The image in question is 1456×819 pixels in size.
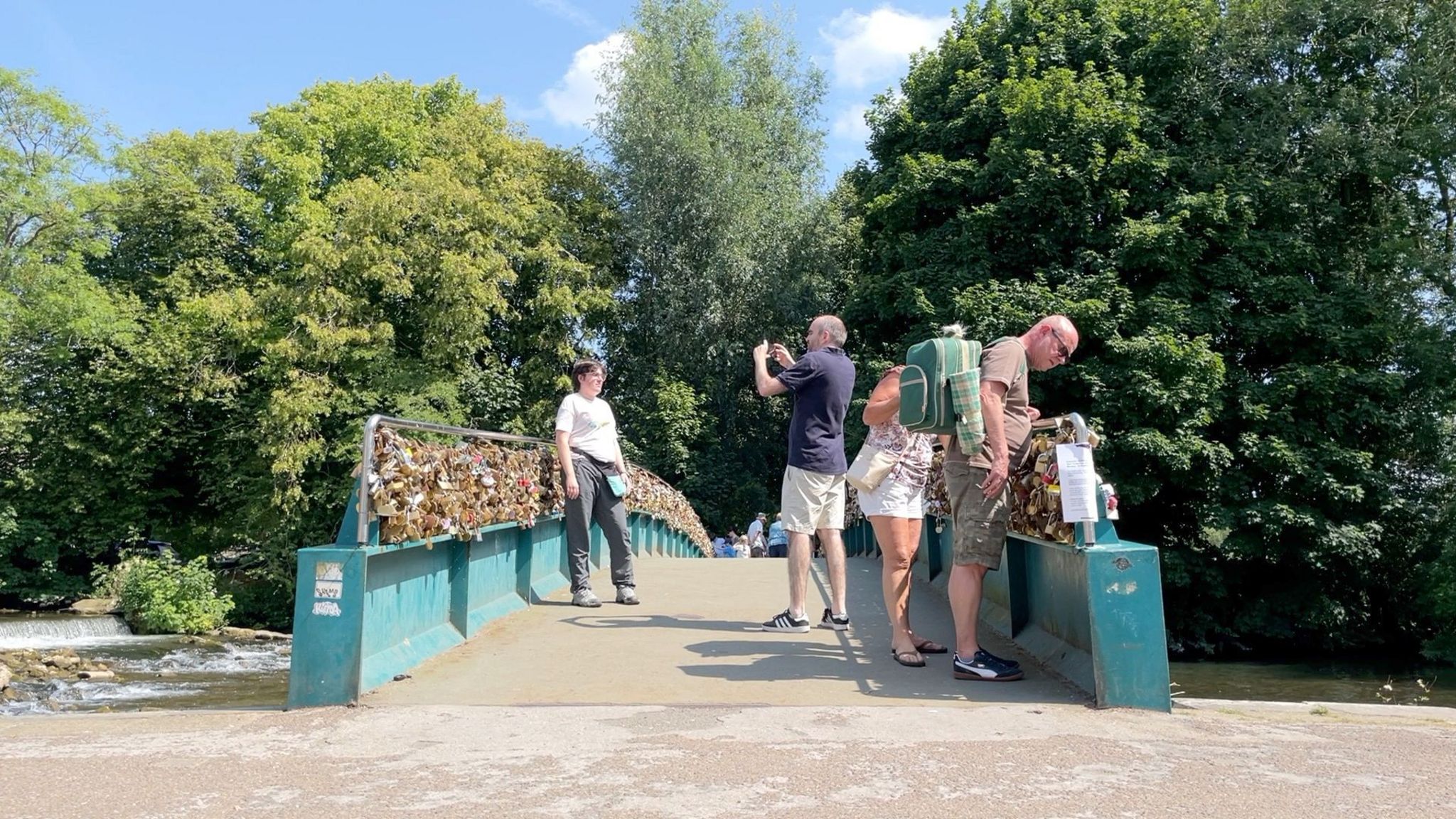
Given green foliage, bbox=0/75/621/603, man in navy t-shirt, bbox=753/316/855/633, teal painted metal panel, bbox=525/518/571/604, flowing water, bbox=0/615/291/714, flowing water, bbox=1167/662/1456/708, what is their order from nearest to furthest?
man in navy t-shirt, bbox=753/316/855/633, teal painted metal panel, bbox=525/518/571/604, flowing water, bbox=0/615/291/714, flowing water, bbox=1167/662/1456/708, green foliage, bbox=0/75/621/603

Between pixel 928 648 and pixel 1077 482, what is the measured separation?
1.57 metres

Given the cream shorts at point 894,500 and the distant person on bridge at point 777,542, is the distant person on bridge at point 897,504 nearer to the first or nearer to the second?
the cream shorts at point 894,500

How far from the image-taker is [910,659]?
5.52 m

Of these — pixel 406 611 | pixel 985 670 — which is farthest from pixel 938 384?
pixel 406 611

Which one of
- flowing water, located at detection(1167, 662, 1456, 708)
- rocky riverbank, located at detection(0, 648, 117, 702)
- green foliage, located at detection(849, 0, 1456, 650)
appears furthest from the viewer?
green foliage, located at detection(849, 0, 1456, 650)

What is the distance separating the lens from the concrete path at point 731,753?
124 inches

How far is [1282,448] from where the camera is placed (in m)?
19.4

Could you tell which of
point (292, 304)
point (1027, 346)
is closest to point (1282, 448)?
point (1027, 346)

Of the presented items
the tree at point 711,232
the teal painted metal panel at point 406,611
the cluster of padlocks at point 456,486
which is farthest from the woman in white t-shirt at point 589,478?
the tree at point 711,232

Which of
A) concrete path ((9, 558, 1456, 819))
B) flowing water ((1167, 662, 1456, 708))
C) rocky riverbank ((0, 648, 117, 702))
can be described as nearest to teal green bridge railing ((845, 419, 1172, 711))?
concrete path ((9, 558, 1456, 819))

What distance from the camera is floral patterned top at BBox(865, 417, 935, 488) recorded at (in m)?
5.75

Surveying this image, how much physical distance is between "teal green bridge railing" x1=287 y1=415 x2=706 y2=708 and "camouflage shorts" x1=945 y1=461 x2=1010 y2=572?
8.76 feet

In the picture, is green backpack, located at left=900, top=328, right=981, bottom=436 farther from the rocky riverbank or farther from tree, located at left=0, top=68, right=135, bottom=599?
tree, located at left=0, top=68, right=135, bottom=599

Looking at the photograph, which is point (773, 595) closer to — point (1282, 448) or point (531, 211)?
point (1282, 448)
